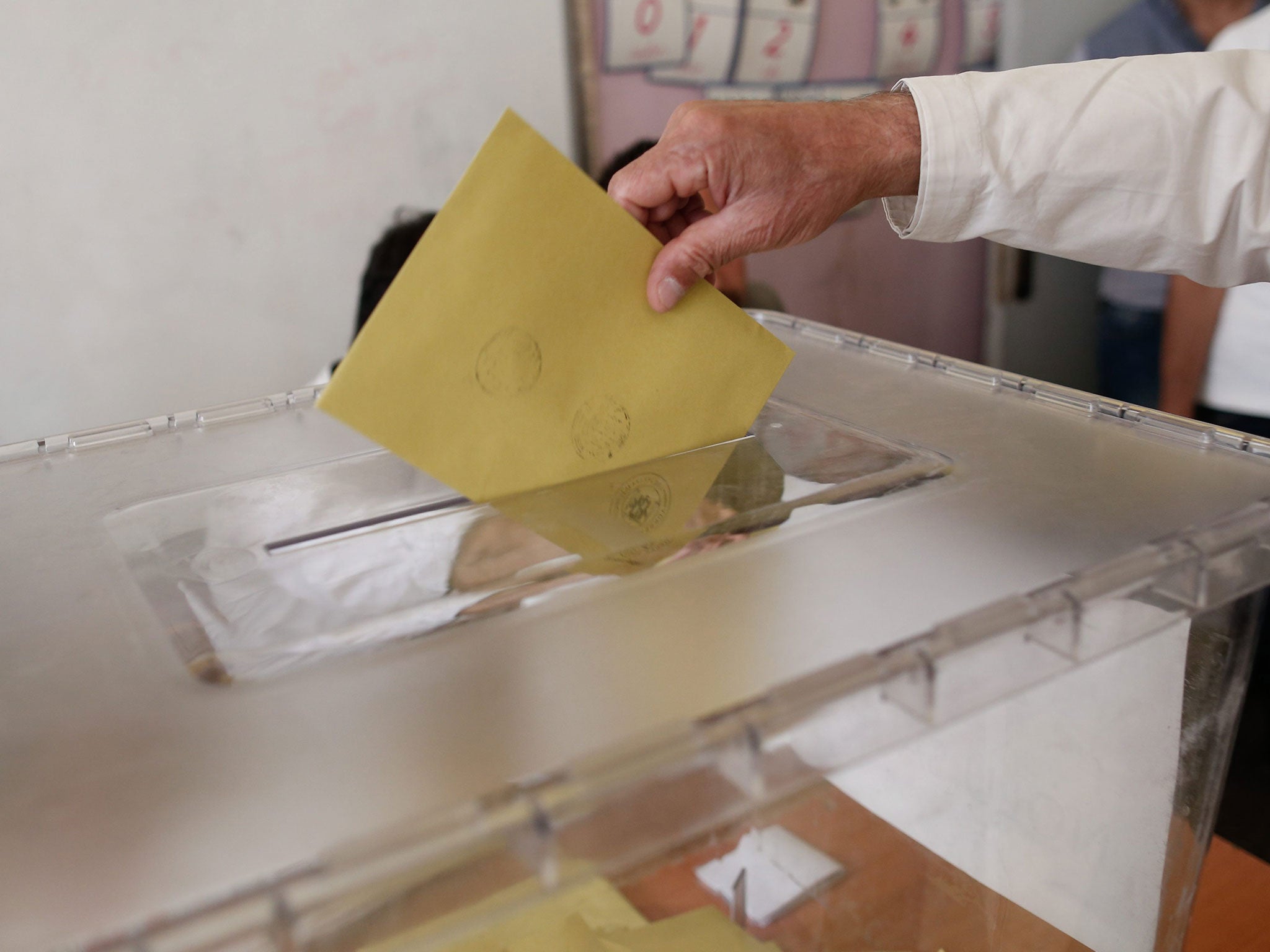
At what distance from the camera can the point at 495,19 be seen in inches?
80.3

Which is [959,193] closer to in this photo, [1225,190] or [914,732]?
[1225,190]

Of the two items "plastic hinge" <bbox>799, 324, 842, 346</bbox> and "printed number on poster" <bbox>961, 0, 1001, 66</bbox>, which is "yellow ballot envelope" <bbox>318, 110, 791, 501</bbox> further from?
"printed number on poster" <bbox>961, 0, 1001, 66</bbox>

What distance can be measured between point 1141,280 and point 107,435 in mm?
2450

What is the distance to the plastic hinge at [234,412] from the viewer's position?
768mm

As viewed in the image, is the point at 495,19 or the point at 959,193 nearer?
the point at 959,193

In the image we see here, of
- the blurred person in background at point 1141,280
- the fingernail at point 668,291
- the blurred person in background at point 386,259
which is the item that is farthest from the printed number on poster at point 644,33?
the fingernail at point 668,291

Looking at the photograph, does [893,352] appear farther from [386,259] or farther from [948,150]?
[386,259]

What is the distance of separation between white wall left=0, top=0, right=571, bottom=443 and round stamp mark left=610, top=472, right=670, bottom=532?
1.58 metres

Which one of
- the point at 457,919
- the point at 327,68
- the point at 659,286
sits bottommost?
the point at 457,919

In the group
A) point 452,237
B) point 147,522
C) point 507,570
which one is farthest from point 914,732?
point 147,522

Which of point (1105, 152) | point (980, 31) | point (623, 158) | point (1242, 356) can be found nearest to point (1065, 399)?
Answer: point (1105, 152)

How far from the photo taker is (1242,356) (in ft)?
6.10

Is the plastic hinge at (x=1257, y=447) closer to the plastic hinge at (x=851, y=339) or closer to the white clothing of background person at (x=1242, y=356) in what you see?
the plastic hinge at (x=851, y=339)

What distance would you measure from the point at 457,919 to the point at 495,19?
204 centimetres
